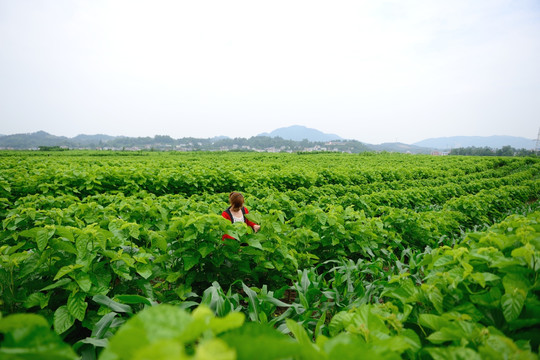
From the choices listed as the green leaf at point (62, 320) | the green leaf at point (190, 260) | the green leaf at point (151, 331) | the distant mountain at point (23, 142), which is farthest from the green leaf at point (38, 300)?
the distant mountain at point (23, 142)

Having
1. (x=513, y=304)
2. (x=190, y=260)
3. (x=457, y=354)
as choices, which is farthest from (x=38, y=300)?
(x=513, y=304)

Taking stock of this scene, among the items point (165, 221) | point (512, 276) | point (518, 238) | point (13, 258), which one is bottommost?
point (165, 221)

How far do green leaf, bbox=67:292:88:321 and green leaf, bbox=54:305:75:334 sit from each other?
45 millimetres

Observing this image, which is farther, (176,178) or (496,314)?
(176,178)

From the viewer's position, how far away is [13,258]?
6.79 feet

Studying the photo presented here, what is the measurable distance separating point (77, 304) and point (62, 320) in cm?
13

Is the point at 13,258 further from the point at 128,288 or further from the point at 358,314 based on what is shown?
the point at 358,314

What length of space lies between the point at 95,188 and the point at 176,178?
2.49 m

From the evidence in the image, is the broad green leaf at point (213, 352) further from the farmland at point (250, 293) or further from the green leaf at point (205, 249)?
the green leaf at point (205, 249)

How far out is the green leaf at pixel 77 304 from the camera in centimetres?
200

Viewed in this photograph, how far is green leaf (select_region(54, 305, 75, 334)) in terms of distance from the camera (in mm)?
1925

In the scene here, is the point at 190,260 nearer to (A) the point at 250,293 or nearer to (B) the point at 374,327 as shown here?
(A) the point at 250,293

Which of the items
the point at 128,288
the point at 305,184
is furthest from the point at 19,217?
the point at 305,184

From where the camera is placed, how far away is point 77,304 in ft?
6.72
